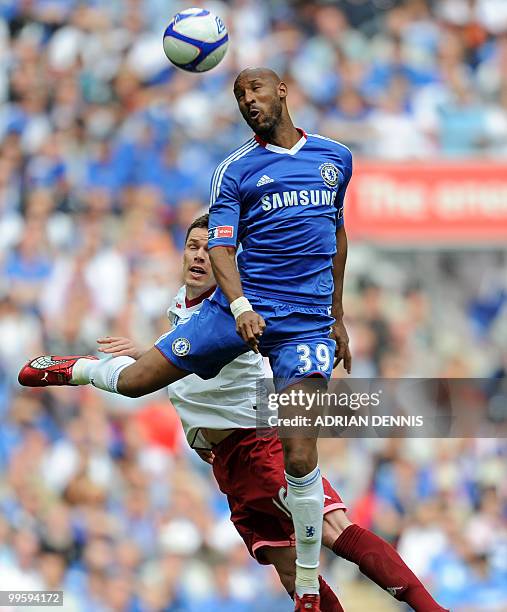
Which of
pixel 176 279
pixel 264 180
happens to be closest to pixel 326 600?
pixel 264 180

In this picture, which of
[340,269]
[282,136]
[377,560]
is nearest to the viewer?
[282,136]

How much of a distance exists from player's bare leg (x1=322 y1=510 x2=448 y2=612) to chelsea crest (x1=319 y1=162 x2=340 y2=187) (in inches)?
69.7

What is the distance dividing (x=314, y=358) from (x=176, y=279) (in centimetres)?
719

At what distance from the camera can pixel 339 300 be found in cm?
704

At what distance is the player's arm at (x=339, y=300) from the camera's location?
6875mm

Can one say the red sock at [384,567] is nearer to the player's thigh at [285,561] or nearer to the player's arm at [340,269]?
the player's thigh at [285,561]

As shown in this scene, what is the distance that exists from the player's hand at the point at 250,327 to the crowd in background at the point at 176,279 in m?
5.80

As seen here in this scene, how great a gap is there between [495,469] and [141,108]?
5.78m

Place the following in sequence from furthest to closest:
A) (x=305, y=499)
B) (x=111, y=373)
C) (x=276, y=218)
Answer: (x=111, y=373), (x=276, y=218), (x=305, y=499)

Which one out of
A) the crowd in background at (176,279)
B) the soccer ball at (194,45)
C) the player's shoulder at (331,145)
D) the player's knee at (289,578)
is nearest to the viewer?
the player's shoulder at (331,145)

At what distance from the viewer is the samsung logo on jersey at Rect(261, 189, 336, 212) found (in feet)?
21.0

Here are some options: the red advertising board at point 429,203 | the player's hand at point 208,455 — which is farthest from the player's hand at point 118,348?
the red advertising board at point 429,203

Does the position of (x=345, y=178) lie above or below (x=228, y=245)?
above

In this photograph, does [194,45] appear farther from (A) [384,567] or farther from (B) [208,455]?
(A) [384,567]
